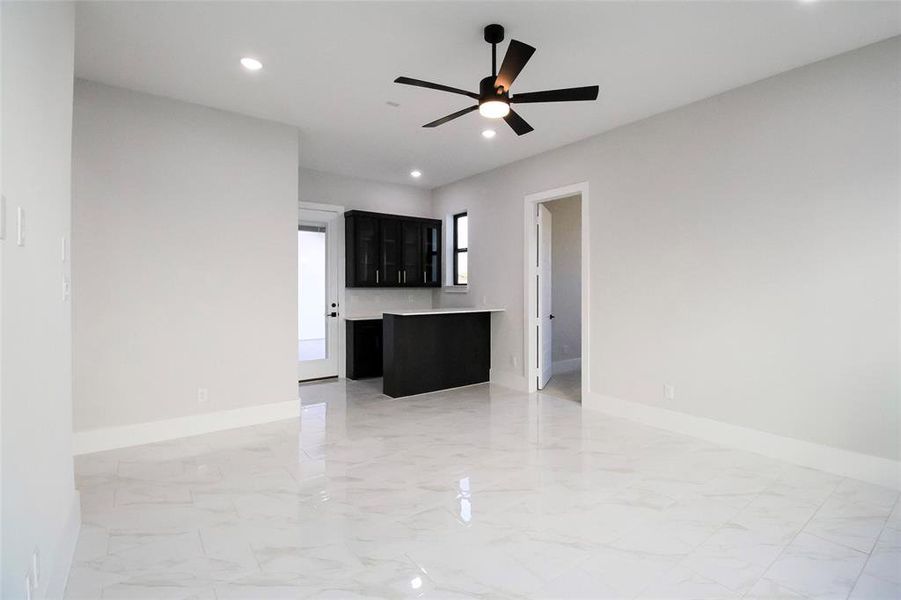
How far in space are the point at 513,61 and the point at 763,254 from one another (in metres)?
2.50

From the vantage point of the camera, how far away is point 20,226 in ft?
4.95

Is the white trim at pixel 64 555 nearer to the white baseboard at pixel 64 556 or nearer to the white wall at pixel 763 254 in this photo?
the white baseboard at pixel 64 556

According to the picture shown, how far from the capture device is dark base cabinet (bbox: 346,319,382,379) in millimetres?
6613

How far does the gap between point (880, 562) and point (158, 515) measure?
12.1 feet

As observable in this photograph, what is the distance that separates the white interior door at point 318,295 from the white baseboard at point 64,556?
3.93 metres

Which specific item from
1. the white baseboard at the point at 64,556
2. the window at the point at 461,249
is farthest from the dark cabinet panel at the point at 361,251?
the white baseboard at the point at 64,556

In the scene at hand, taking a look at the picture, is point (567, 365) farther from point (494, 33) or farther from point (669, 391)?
point (494, 33)

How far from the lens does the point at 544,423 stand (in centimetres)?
446

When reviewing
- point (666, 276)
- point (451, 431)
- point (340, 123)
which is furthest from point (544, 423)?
point (340, 123)

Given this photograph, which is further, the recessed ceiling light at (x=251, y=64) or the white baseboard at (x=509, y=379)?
the white baseboard at (x=509, y=379)

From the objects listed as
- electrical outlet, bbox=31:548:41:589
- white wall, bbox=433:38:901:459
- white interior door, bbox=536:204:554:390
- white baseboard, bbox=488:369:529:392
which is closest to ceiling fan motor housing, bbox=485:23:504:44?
white wall, bbox=433:38:901:459

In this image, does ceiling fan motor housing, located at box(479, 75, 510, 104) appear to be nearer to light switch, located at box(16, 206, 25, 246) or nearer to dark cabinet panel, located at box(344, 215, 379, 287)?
light switch, located at box(16, 206, 25, 246)

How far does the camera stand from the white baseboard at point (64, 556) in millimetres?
1785

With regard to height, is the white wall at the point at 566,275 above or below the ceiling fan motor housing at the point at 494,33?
below
